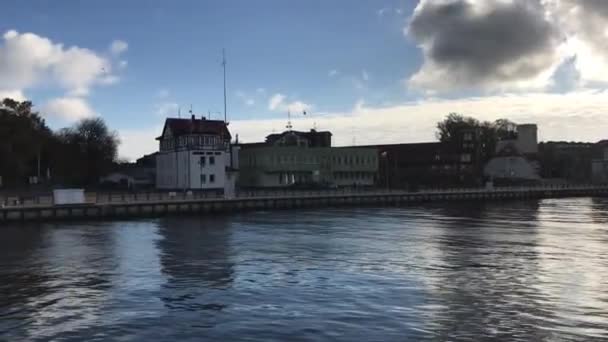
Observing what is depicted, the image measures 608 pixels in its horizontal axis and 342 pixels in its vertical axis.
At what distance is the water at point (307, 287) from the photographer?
1742 cm

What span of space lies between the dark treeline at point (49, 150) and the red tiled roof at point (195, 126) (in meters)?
19.9

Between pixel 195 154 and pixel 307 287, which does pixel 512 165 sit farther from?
pixel 307 287

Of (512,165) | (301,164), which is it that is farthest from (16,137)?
(512,165)

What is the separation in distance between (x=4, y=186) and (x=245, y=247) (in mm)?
71317

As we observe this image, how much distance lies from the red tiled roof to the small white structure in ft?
91.0

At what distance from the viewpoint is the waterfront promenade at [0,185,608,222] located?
60.3m

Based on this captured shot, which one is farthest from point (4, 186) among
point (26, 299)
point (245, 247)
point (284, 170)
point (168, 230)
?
point (26, 299)

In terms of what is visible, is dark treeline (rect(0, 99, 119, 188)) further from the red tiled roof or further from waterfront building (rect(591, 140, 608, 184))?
waterfront building (rect(591, 140, 608, 184))

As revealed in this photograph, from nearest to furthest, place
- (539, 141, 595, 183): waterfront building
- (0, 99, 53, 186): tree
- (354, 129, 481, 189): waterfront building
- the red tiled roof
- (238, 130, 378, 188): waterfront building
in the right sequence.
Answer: (0, 99, 53, 186): tree
the red tiled roof
(238, 130, 378, 188): waterfront building
(354, 129, 481, 189): waterfront building
(539, 141, 595, 183): waterfront building

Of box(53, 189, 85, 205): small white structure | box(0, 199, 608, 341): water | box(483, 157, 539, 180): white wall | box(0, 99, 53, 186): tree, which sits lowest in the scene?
box(0, 199, 608, 341): water

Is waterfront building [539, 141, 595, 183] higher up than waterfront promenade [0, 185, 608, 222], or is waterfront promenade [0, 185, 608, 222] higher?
waterfront building [539, 141, 595, 183]

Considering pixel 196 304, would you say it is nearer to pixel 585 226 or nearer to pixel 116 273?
pixel 116 273

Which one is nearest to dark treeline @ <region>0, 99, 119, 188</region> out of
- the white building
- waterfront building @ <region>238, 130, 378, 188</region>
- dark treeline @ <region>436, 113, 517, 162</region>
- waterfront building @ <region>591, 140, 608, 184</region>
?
the white building

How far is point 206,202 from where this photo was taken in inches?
2808
